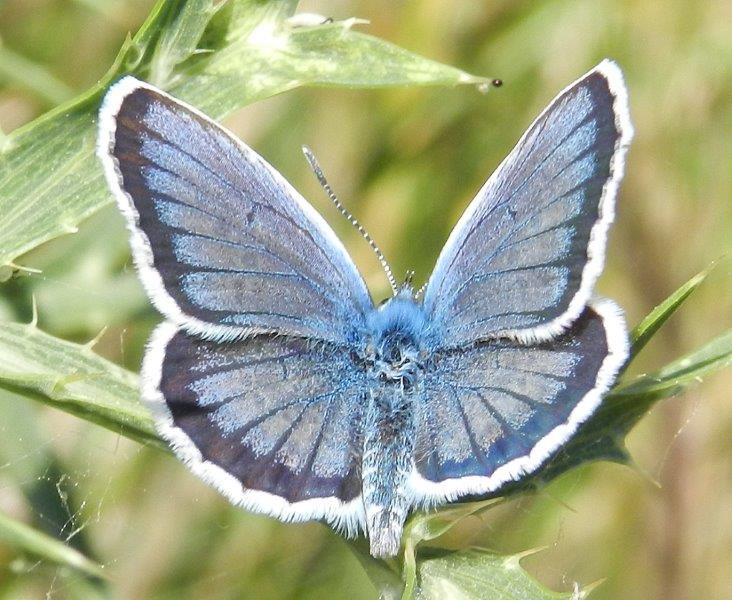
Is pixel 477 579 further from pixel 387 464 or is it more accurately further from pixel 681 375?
pixel 681 375

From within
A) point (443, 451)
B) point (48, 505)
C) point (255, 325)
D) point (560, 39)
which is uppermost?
point (560, 39)

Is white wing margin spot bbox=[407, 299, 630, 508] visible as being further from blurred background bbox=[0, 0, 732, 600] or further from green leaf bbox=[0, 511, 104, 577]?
blurred background bbox=[0, 0, 732, 600]

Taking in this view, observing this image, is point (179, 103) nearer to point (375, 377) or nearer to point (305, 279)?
point (305, 279)

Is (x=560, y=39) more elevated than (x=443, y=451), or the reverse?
(x=560, y=39)

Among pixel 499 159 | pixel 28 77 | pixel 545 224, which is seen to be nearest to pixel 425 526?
pixel 545 224

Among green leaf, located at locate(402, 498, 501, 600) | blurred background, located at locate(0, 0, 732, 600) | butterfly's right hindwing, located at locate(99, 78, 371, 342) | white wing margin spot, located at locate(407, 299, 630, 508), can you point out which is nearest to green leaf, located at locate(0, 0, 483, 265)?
butterfly's right hindwing, located at locate(99, 78, 371, 342)

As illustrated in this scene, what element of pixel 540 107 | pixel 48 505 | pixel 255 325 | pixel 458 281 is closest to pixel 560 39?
pixel 540 107
